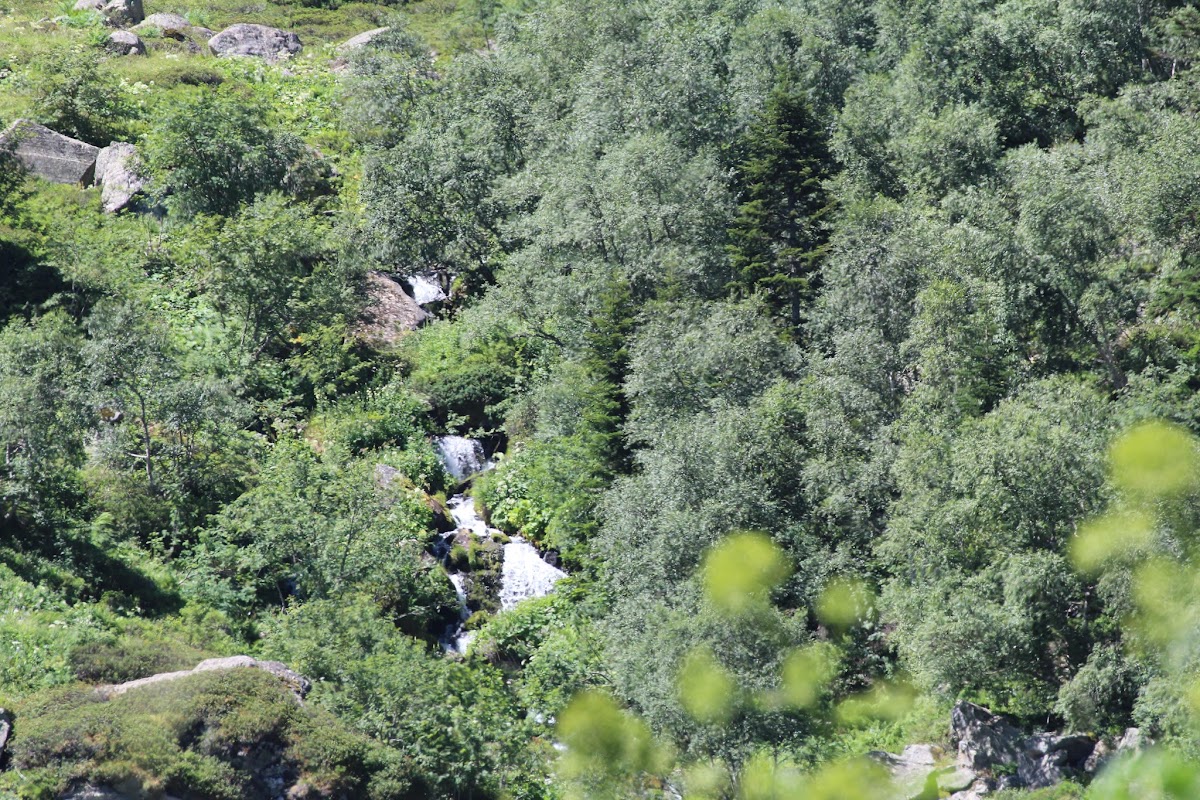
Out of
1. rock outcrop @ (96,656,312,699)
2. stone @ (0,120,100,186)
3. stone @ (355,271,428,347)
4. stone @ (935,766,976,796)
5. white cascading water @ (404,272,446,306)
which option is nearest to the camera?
rock outcrop @ (96,656,312,699)

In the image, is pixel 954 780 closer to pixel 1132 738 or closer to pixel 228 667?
pixel 1132 738

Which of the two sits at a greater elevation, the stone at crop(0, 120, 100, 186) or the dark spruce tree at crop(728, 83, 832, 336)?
the dark spruce tree at crop(728, 83, 832, 336)

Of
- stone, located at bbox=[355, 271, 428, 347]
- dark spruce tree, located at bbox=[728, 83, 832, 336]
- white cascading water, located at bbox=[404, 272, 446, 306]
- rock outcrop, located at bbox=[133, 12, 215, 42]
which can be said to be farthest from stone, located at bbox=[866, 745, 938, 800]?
rock outcrop, located at bbox=[133, 12, 215, 42]

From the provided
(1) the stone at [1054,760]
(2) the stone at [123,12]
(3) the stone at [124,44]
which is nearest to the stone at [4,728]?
(1) the stone at [1054,760]

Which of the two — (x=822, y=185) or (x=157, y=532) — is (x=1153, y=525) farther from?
(x=157, y=532)

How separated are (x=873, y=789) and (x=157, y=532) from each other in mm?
20483

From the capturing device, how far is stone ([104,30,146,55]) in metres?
69.6

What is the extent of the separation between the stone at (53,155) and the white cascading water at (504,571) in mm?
24532

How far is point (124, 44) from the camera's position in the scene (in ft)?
231

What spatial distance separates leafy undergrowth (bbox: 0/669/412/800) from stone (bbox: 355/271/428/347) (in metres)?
24.6

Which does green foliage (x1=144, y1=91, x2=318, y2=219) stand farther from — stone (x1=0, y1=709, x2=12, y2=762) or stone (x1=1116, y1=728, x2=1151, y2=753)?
stone (x1=1116, y1=728, x2=1151, y2=753)

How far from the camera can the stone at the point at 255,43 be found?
77188 mm

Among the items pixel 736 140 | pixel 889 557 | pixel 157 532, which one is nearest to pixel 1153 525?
pixel 889 557

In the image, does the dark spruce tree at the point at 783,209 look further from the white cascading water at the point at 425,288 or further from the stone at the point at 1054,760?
the stone at the point at 1054,760
